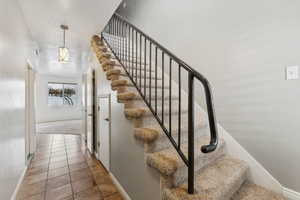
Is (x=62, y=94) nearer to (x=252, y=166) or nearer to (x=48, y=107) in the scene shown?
(x=48, y=107)

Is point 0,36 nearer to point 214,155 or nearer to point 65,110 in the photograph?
point 214,155

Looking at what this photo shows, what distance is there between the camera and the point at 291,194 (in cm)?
143

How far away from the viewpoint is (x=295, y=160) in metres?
1.41

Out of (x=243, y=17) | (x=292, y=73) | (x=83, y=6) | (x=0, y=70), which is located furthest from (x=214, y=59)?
(x=0, y=70)

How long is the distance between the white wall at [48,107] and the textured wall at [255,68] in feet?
28.2

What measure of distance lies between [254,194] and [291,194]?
1.06 feet

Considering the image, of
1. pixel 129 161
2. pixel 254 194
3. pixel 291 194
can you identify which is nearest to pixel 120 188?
pixel 129 161

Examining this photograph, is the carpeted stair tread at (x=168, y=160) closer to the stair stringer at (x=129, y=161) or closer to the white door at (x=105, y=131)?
the stair stringer at (x=129, y=161)

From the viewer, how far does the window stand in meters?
8.56

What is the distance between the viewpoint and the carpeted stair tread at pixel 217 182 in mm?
1139

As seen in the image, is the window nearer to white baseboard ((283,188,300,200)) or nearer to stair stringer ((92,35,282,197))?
stair stringer ((92,35,282,197))

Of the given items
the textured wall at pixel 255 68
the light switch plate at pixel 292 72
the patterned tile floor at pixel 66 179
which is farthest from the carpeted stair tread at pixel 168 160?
the light switch plate at pixel 292 72

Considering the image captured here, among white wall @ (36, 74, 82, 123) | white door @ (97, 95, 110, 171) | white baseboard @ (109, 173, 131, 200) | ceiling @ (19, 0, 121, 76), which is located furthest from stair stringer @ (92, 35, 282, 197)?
white wall @ (36, 74, 82, 123)

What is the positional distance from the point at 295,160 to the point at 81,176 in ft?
9.11
